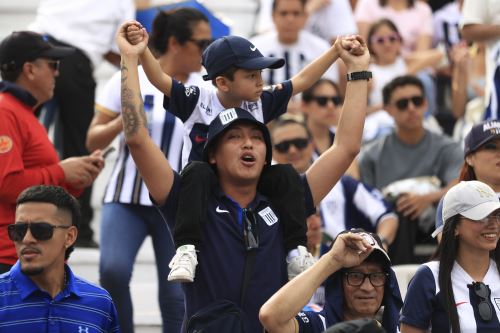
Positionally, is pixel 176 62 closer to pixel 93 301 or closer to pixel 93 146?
pixel 93 146

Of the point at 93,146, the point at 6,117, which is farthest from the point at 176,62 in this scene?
the point at 6,117

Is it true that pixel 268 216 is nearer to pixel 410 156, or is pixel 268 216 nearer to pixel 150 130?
pixel 150 130

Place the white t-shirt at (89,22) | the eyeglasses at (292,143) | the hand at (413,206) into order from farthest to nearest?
the white t-shirt at (89,22) → the hand at (413,206) → the eyeglasses at (292,143)

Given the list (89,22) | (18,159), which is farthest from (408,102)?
(18,159)

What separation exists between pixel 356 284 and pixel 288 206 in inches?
16.9

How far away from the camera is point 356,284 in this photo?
5.52 m

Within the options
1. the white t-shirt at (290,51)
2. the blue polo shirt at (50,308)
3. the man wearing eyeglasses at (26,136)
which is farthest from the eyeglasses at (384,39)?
the blue polo shirt at (50,308)

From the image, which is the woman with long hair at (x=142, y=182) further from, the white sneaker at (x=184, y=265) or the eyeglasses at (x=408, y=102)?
the eyeglasses at (x=408, y=102)

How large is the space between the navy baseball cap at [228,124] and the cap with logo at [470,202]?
0.82 m

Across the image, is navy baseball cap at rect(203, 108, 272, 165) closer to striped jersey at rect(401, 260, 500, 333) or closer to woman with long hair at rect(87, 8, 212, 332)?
striped jersey at rect(401, 260, 500, 333)

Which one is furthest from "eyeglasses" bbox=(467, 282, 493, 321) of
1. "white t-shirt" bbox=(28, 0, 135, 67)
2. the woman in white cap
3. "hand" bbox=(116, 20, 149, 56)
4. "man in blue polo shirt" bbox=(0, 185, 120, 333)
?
"white t-shirt" bbox=(28, 0, 135, 67)

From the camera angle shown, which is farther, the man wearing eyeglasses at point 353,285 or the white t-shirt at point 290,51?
the white t-shirt at point 290,51

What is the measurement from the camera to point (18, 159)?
6551 millimetres

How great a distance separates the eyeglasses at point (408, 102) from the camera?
9.81m
